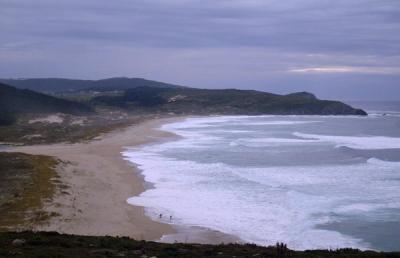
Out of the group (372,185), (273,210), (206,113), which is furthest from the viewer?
(206,113)

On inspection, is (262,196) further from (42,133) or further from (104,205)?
(42,133)

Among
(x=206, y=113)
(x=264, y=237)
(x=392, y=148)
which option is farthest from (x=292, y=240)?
(x=206, y=113)

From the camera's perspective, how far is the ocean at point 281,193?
15.5 m

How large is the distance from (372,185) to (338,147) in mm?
17307

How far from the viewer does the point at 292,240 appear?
1458cm

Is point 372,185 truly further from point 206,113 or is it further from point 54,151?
point 206,113

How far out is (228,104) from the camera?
116 m

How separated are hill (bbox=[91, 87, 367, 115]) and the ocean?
6999cm

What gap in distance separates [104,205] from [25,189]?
3.01 meters

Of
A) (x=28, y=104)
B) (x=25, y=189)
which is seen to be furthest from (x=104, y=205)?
(x=28, y=104)

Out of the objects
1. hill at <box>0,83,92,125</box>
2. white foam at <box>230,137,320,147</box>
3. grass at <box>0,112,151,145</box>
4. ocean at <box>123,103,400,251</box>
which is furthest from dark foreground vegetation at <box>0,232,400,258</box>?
hill at <box>0,83,92,125</box>

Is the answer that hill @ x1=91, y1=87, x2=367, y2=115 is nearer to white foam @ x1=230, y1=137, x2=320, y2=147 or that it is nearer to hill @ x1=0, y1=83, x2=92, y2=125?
hill @ x1=0, y1=83, x2=92, y2=125

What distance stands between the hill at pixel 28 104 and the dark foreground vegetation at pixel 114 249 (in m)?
53.4

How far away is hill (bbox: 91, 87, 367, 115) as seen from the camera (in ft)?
352
